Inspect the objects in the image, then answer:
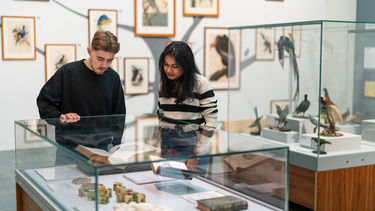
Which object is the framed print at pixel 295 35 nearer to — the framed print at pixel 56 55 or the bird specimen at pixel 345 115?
the bird specimen at pixel 345 115

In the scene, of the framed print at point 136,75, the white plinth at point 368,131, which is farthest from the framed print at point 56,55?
the white plinth at point 368,131

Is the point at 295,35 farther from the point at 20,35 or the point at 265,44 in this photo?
the point at 20,35

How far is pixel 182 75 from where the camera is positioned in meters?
4.00

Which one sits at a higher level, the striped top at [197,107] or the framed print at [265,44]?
the framed print at [265,44]

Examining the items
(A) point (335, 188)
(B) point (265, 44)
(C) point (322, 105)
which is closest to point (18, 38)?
(B) point (265, 44)

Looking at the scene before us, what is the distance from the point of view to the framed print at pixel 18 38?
7688mm

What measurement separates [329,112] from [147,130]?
2.61 meters

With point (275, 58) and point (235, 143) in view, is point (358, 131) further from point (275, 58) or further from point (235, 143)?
point (235, 143)

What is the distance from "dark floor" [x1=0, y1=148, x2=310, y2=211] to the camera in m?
5.26

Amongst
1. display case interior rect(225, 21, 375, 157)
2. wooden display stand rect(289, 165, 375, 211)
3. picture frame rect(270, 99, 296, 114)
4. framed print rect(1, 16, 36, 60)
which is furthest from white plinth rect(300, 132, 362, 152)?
framed print rect(1, 16, 36, 60)

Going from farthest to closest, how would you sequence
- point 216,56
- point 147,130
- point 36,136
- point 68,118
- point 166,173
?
point 216,56
point 68,118
point 147,130
point 36,136
point 166,173

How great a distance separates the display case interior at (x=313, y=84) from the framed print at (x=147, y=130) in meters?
2.14

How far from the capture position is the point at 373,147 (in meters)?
5.38

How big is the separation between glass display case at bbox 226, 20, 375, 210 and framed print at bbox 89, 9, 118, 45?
3.42 m
